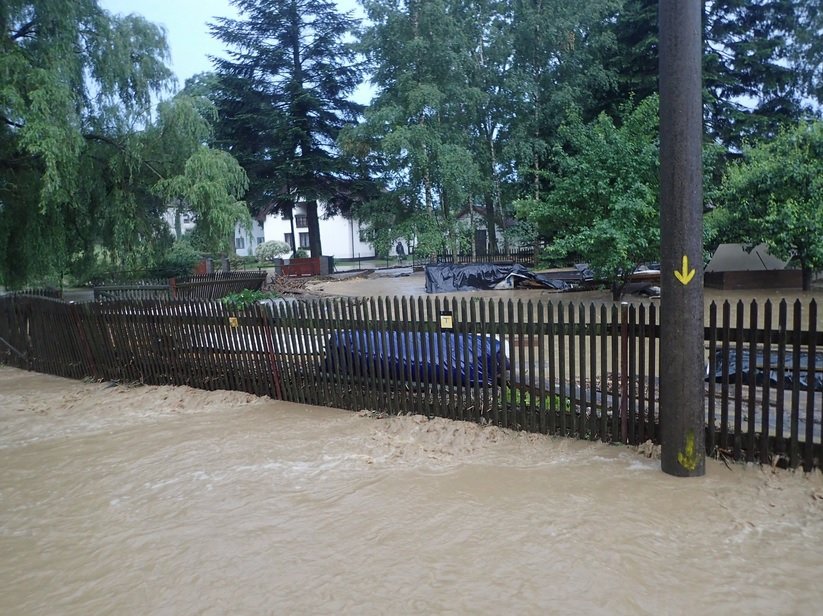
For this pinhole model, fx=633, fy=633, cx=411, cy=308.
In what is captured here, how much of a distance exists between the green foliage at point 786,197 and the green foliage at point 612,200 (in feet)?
9.18

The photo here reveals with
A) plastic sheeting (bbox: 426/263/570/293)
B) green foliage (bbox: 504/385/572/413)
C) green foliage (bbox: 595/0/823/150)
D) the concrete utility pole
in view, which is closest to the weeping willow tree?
green foliage (bbox: 504/385/572/413)

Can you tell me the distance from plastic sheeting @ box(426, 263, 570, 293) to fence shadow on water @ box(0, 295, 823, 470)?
56.4 feet

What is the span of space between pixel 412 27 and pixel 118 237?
81.5ft

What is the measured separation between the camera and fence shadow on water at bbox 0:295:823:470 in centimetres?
522

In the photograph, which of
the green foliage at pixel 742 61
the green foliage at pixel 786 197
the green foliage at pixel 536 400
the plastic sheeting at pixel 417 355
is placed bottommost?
the green foliage at pixel 536 400

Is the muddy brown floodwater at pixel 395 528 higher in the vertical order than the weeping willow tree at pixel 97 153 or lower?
lower

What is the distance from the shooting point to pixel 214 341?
9.30m

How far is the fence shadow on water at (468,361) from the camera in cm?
522

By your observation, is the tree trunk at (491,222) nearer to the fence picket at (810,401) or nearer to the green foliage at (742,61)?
the green foliage at (742,61)

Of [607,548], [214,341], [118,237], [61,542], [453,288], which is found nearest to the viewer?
[607,548]

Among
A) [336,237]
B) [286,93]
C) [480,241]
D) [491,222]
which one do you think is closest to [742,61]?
[491,222]

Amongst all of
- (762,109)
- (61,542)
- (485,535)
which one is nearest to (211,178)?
(61,542)

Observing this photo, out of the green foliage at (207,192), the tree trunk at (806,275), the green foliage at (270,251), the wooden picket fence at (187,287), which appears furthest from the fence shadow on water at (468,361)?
the green foliage at (270,251)

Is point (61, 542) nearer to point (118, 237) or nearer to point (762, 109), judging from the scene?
point (118, 237)
